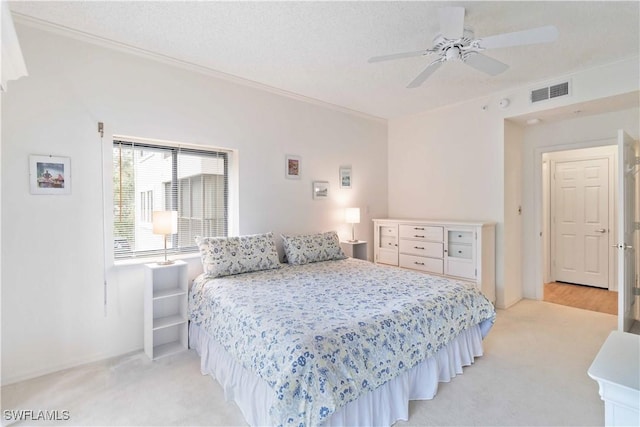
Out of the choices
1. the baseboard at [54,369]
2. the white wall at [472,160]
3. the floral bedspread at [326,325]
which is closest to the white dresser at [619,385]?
the floral bedspread at [326,325]

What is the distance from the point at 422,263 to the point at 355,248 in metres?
0.94

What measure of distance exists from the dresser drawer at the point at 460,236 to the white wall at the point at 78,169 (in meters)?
2.53

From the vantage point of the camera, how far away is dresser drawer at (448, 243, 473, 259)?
382cm

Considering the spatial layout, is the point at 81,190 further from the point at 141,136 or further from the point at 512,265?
the point at 512,265

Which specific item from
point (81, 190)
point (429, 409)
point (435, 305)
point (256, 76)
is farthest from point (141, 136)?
point (429, 409)

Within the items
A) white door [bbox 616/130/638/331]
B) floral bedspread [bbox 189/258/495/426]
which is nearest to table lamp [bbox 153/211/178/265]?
floral bedspread [bbox 189/258/495/426]

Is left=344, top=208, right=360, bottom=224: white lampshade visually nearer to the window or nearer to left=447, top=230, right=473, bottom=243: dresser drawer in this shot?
left=447, top=230, right=473, bottom=243: dresser drawer

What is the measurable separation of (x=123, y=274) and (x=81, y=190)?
0.81 metres

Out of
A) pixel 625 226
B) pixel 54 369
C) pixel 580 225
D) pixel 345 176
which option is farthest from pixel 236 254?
pixel 580 225

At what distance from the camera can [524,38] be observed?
1.98 metres

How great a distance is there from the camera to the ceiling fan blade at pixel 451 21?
6.25ft

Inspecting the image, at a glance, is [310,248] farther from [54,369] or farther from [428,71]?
[54,369]

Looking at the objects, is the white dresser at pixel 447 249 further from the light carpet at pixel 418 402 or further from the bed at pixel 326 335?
the bed at pixel 326 335

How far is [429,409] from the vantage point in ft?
6.63
